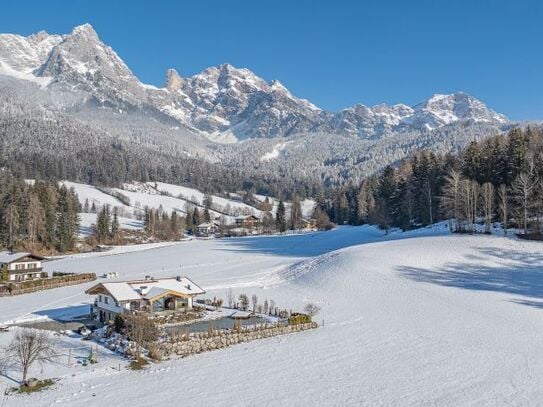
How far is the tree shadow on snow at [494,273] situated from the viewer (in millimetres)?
55531

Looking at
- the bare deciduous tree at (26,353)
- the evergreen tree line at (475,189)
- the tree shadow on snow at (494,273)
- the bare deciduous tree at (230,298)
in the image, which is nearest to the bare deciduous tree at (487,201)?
the evergreen tree line at (475,189)

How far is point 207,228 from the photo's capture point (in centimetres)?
17775

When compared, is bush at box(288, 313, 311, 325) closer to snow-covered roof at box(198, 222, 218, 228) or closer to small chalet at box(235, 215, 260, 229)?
snow-covered roof at box(198, 222, 218, 228)

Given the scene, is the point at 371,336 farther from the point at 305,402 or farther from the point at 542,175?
the point at 542,175

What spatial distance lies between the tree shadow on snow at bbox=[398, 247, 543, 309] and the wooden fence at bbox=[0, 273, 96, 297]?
4265cm

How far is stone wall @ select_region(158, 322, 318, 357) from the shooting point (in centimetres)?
3775

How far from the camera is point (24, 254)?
72.1 meters

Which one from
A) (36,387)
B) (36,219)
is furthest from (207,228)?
(36,387)

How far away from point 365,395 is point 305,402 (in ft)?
11.1

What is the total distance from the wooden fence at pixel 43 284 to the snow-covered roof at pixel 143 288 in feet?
62.0

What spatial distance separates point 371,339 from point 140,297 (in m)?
21.8

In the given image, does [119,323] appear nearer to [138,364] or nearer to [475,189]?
[138,364]

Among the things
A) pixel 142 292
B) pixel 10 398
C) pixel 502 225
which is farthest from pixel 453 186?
pixel 10 398

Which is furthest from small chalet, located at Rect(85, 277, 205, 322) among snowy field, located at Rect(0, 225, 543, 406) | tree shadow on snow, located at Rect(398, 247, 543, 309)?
tree shadow on snow, located at Rect(398, 247, 543, 309)
